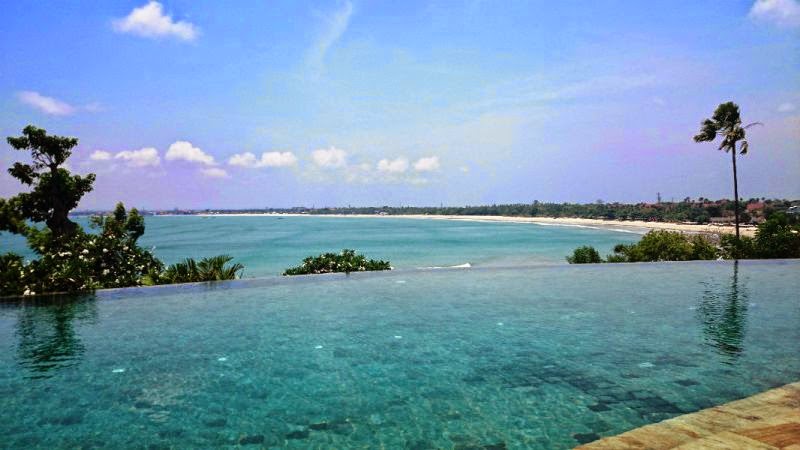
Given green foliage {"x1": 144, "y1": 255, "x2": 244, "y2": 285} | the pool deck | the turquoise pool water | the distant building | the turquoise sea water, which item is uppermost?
the distant building

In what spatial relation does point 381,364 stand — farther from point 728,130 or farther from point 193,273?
point 728,130

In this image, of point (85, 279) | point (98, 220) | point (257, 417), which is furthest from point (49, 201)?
point (257, 417)

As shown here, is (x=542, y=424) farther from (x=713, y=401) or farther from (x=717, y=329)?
(x=717, y=329)

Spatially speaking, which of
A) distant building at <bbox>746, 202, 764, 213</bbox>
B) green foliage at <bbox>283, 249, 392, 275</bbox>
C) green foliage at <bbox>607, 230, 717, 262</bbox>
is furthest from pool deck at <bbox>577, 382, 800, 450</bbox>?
distant building at <bbox>746, 202, 764, 213</bbox>

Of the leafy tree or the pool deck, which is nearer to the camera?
the pool deck

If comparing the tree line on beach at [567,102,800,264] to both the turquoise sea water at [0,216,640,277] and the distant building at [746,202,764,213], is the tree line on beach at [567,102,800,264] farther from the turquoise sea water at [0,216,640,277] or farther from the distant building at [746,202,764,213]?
the distant building at [746,202,764,213]

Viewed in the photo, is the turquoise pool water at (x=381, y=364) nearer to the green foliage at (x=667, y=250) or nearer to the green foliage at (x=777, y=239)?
the green foliage at (x=777, y=239)

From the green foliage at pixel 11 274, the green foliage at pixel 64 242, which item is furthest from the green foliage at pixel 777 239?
the green foliage at pixel 11 274
